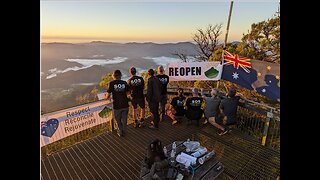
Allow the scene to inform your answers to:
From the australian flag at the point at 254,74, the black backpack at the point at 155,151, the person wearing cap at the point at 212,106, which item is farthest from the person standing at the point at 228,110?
the black backpack at the point at 155,151

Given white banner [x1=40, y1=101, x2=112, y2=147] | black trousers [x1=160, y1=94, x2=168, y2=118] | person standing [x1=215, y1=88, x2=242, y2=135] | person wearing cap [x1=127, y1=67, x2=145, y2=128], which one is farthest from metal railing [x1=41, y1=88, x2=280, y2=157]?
black trousers [x1=160, y1=94, x2=168, y2=118]

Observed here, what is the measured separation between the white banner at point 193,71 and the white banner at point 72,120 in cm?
210

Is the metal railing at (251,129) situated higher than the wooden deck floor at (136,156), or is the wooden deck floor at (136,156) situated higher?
the metal railing at (251,129)

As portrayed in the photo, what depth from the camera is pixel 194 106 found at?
17.5ft

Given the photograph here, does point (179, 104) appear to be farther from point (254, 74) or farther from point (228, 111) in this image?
point (254, 74)

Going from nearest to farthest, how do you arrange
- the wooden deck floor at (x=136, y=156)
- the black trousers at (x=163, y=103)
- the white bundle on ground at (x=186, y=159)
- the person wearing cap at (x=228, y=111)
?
the white bundle on ground at (x=186, y=159)
the wooden deck floor at (x=136, y=156)
the person wearing cap at (x=228, y=111)
the black trousers at (x=163, y=103)

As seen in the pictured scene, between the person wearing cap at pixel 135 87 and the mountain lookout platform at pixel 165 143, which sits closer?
the mountain lookout platform at pixel 165 143

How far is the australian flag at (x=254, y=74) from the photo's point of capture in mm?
5275

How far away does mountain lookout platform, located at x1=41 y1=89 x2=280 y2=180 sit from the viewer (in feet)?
12.8

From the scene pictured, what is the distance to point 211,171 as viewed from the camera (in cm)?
333

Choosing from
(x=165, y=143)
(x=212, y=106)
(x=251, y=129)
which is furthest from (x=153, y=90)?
(x=251, y=129)

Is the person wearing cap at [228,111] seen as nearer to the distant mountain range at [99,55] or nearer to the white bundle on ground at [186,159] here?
the white bundle on ground at [186,159]

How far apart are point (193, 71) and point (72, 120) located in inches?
136
